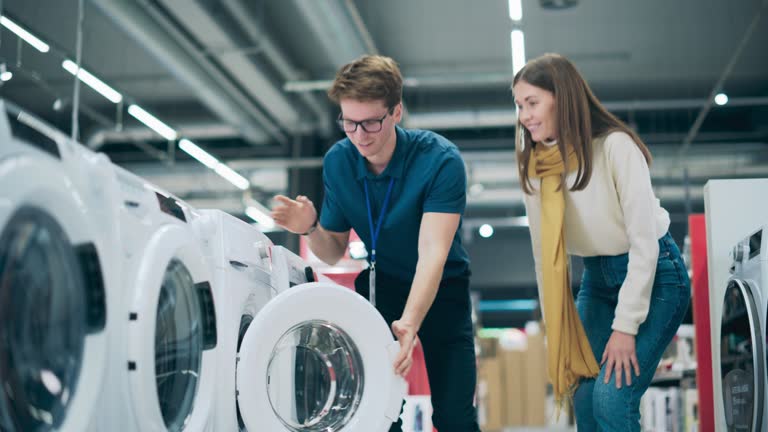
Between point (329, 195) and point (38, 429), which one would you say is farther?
point (329, 195)

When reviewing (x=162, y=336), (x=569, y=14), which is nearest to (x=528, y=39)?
(x=569, y=14)

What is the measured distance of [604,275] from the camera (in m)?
2.39

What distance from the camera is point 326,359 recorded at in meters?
2.56

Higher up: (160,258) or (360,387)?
(160,258)

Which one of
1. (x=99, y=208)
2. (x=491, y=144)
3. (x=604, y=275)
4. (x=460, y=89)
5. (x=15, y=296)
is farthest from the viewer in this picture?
(x=491, y=144)

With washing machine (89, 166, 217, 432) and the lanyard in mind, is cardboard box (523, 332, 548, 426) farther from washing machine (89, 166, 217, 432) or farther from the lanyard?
washing machine (89, 166, 217, 432)

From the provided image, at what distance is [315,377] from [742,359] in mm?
1415

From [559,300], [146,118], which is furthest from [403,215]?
[146,118]

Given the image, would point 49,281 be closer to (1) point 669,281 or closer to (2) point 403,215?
(2) point 403,215

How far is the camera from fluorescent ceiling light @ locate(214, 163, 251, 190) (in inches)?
410

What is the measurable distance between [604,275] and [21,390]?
60.2 inches

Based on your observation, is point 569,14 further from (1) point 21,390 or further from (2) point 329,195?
(1) point 21,390

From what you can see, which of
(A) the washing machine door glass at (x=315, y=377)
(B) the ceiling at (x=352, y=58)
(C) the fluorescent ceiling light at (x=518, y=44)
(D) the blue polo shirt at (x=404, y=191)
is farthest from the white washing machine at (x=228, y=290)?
(B) the ceiling at (x=352, y=58)

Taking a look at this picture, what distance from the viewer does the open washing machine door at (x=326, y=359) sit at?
2248 millimetres
